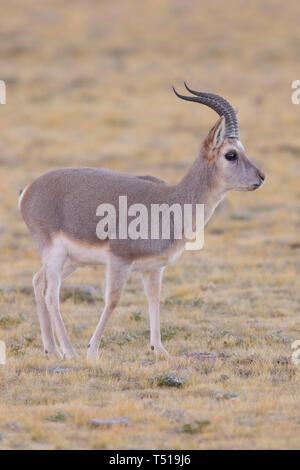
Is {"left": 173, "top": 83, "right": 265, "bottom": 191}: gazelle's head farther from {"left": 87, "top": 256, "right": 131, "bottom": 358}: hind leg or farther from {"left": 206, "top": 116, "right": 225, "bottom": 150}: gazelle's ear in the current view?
{"left": 87, "top": 256, "right": 131, "bottom": 358}: hind leg

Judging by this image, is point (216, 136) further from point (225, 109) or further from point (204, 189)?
point (204, 189)

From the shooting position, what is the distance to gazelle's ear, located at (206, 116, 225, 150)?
10.0 meters

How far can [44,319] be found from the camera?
1062 cm

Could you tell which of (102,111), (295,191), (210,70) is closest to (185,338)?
(295,191)

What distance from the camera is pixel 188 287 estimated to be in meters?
14.3

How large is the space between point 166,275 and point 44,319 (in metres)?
5.13

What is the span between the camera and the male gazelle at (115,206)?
9.94 meters

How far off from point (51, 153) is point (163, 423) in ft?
74.4

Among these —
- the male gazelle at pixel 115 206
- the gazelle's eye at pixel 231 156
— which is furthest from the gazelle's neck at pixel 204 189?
the gazelle's eye at pixel 231 156

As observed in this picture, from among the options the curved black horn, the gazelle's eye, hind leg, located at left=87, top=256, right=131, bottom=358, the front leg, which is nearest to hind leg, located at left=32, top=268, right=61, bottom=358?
hind leg, located at left=87, top=256, right=131, bottom=358

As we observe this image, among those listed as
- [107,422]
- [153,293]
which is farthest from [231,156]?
[107,422]

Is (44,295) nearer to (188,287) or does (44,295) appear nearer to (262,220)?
(188,287)

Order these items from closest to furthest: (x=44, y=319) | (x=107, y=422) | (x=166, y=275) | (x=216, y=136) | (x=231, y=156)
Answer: (x=107, y=422) < (x=216, y=136) < (x=231, y=156) < (x=44, y=319) < (x=166, y=275)

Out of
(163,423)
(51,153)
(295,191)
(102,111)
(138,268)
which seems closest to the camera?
(163,423)
